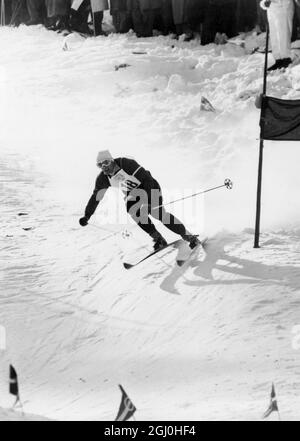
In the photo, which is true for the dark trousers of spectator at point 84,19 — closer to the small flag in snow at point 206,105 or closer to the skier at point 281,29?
the small flag in snow at point 206,105

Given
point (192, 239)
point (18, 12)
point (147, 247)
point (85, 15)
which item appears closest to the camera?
point (192, 239)

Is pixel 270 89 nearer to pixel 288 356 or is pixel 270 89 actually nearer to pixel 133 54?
pixel 133 54

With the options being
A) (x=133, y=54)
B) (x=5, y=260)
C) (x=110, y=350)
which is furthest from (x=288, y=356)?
(x=133, y=54)

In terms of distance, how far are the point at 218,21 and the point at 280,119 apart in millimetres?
8692

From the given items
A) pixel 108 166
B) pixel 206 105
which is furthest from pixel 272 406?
pixel 206 105

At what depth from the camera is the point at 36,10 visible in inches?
Answer: 883

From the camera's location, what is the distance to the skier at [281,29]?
14.4 meters

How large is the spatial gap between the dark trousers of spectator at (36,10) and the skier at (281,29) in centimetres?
1010

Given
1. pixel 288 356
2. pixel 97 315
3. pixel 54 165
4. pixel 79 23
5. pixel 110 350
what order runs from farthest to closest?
pixel 79 23 < pixel 54 165 < pixel 97 315 < pixel 110 350 < pixel 288 356

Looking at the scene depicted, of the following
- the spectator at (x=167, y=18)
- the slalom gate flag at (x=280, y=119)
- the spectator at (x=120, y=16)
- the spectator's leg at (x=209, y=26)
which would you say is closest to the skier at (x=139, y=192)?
the slalom gate flag at (x=280, y=119)

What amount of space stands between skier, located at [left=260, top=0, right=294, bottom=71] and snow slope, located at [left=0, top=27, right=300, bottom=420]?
1.32ft

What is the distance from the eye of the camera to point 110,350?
25.7 feet

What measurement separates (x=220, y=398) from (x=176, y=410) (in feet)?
1.57

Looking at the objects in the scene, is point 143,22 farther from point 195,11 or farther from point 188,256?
point 188,256
